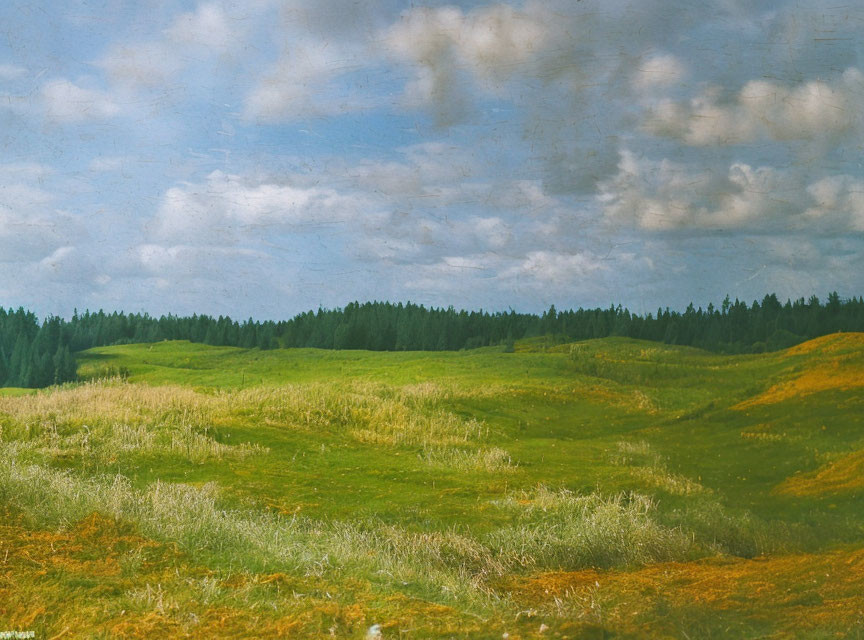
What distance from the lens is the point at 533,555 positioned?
39.3 feet

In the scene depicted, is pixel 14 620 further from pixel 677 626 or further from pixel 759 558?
pixel 759 558

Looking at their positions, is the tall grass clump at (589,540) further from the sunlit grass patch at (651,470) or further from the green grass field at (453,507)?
the sunlit grass patch at (651,470)

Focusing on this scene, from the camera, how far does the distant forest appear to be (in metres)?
32.9

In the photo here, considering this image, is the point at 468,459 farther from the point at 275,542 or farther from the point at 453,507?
the point at 275,542

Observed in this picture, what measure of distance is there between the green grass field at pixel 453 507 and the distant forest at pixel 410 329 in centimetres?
195

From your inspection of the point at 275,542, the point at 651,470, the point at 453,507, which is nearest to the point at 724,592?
the point at 275,542

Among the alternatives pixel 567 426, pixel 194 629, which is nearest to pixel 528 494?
pixel 194 629

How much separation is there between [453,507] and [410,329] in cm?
4773

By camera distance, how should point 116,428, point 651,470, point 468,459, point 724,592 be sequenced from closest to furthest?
point 724,592 → point 116,428 → point 651,470 → point 468,459

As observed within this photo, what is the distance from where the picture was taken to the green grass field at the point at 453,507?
8.01 metres

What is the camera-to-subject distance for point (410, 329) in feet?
207

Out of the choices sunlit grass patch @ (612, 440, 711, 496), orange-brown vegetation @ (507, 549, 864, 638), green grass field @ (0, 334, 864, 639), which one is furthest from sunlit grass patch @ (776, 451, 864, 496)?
orange-brown vegetation @ (507, 549, 864, 638)

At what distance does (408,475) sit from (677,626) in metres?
11.4

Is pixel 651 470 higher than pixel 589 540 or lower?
lower
